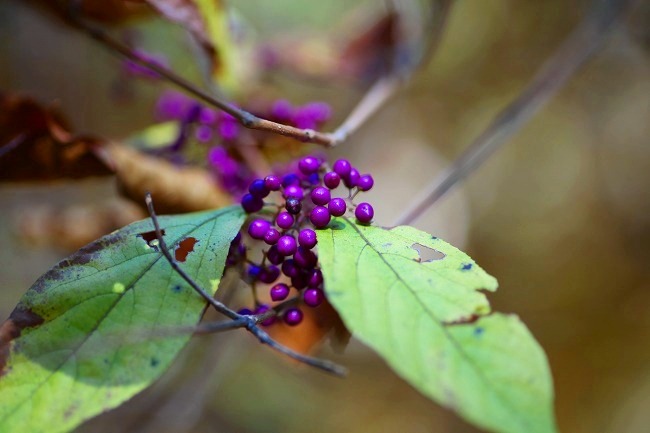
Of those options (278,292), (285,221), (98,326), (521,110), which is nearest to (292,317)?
(278,292)

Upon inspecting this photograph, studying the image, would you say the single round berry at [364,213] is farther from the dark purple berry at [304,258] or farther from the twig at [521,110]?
the twig at [521,110]

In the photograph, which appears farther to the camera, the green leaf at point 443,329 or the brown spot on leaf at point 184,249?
the brown spot on leaf at point 184,249

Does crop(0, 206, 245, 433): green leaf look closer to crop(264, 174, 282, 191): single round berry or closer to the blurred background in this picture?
crop(264, 174, 282, 191): single round berry

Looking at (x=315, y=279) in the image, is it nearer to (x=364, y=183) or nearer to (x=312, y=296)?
(x=312, y=296)

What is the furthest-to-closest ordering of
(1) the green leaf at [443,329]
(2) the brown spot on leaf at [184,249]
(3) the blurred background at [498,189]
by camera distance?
(3) the blurred background at [498,189] → (2) the brown spot on leaf at [184,249] → (1) the green leaf at [443,329]

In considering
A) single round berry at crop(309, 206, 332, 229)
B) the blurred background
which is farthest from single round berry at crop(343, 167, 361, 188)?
the blurred background

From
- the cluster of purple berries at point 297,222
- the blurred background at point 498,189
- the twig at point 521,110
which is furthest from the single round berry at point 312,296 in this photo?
the blurred background at point 498,189
